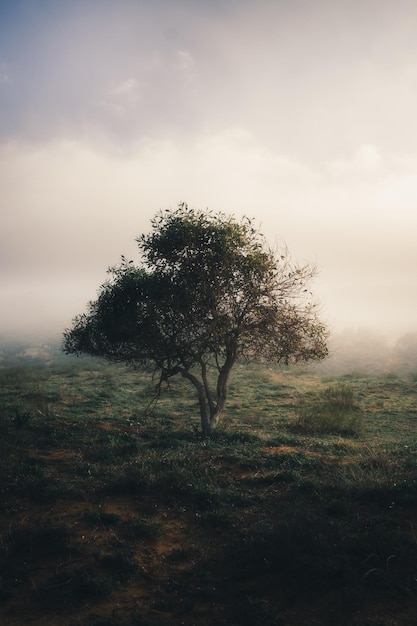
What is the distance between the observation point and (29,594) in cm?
717

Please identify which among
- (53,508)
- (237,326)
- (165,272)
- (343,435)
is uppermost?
(165,272)

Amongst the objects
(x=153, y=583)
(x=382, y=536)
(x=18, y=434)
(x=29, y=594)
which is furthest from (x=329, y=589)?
(x=18, y=434)

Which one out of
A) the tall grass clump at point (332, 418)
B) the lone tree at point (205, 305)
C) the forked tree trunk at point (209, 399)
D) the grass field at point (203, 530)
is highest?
the lone tree at point (205, 305)

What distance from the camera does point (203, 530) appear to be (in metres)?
9.38

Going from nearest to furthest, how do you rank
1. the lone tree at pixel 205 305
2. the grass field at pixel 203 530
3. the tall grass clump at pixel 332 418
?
1. the grass field at pixel 203 530
2. the lone tree at pixel 205 305
3. the tall grass clump at pixel 332 418

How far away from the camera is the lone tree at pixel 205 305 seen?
16469 mm

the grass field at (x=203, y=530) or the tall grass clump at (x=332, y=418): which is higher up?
the grass field at (x=203, y=530)

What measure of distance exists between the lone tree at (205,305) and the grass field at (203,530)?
420cm

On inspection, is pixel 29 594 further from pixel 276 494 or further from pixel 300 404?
pixel 300 404

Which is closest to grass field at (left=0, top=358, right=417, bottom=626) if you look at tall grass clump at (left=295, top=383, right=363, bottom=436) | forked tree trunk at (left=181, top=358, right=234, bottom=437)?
forked tree trunk at (left=181, top=358, right=234, bottom=437)

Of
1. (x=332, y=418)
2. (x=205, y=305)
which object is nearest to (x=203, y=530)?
(x=205, y=305)

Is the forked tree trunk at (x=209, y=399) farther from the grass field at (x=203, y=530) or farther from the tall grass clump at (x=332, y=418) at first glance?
the tall grass clump at (x=332, y=418)

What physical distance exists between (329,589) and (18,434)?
1429 cm

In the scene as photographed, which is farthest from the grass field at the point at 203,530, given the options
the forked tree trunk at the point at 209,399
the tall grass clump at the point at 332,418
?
the tall grass clump at the point at 332,418
